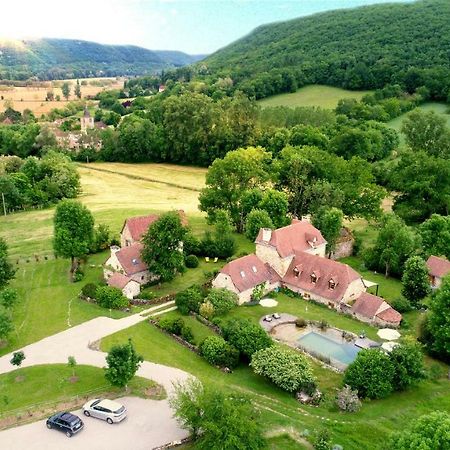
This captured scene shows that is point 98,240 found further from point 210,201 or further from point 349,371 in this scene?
point 349,371

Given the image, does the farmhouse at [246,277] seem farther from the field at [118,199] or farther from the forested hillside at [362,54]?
the forested hillside at [362,54]

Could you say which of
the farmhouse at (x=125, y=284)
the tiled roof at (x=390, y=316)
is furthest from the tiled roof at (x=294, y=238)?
the farmhouse at (x=125, y=284)

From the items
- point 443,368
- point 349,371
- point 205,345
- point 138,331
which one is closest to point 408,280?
point 443,368

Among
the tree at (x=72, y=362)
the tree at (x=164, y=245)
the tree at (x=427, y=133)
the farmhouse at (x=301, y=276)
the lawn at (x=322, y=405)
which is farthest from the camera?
the tree at (x=427, y=133)

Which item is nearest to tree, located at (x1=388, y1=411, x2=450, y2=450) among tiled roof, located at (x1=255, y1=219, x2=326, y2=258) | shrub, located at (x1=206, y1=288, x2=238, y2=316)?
shrub, located at (x1=206, y1=288, x2=238, y2=316)

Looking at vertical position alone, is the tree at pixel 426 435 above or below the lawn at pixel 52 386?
above

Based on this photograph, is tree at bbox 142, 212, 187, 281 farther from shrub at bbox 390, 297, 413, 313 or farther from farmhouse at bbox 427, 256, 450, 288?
farmhouse at bbox 427, 256, 450, 288
